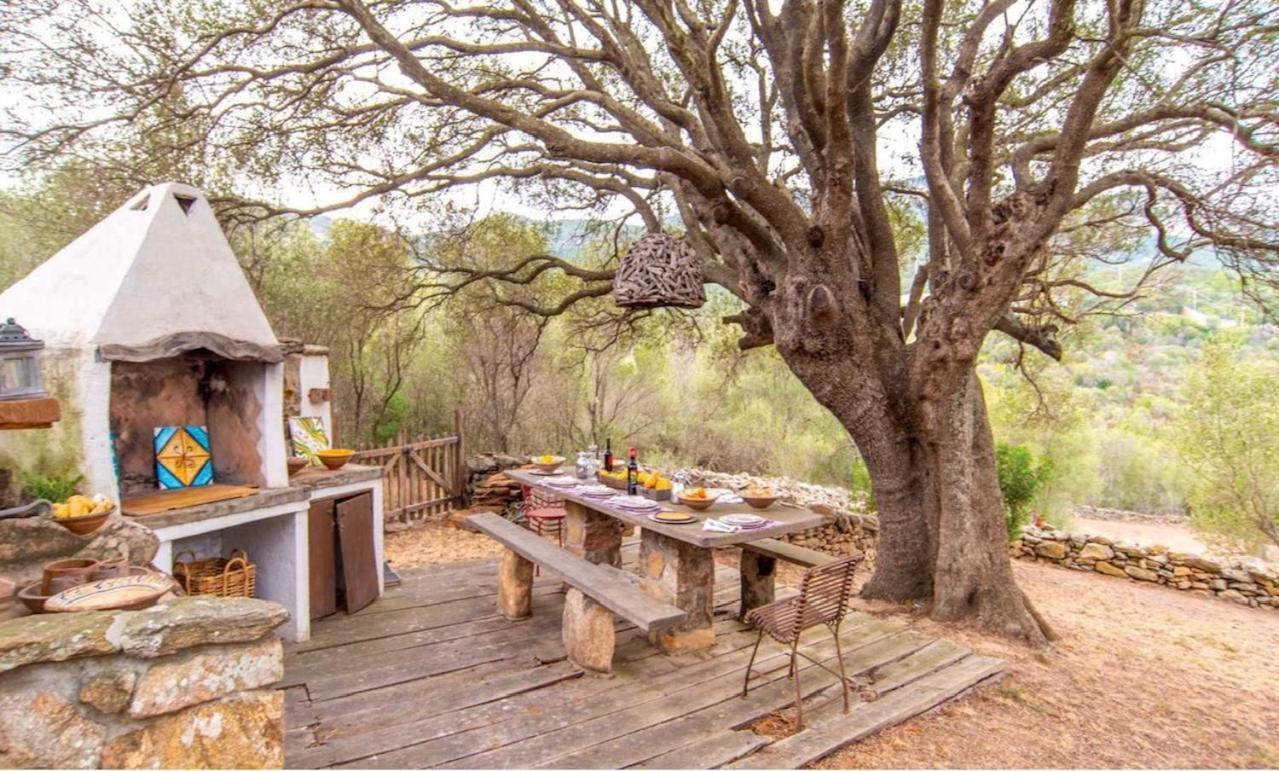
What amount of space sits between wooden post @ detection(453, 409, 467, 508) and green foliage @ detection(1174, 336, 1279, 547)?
34.8 ft

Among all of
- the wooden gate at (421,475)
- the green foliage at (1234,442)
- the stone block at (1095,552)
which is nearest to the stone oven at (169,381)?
the wooden gate at (421,475)

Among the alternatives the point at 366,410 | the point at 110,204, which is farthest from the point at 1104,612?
the point at 110,204

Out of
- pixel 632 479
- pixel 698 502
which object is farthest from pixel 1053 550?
pixel 632 479

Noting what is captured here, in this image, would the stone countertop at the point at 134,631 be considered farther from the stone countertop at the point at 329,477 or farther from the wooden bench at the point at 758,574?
the wooden bench at the point at 758,574

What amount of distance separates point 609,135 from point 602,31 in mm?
1791

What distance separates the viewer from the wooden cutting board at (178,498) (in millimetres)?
3401

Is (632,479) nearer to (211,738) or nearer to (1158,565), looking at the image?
(211,738)

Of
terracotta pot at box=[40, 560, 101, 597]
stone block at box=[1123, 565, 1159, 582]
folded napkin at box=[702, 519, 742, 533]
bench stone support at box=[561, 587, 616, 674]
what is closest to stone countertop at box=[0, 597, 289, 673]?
terracotta pot at box=[40, 560, 101, 597]

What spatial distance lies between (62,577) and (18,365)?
2.87ft

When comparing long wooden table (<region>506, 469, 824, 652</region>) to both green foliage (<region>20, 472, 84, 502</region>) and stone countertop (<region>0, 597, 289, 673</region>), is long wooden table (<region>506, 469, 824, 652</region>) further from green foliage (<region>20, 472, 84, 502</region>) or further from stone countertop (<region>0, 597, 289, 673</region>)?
green foliage (<region>20, 472, 84, 502</region>)

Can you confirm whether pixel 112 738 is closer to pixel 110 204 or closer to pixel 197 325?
pixel 197 325

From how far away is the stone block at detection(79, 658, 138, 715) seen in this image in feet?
5.26

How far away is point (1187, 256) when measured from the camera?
4883 millimetres

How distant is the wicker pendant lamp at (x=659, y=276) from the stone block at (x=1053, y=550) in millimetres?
6855
